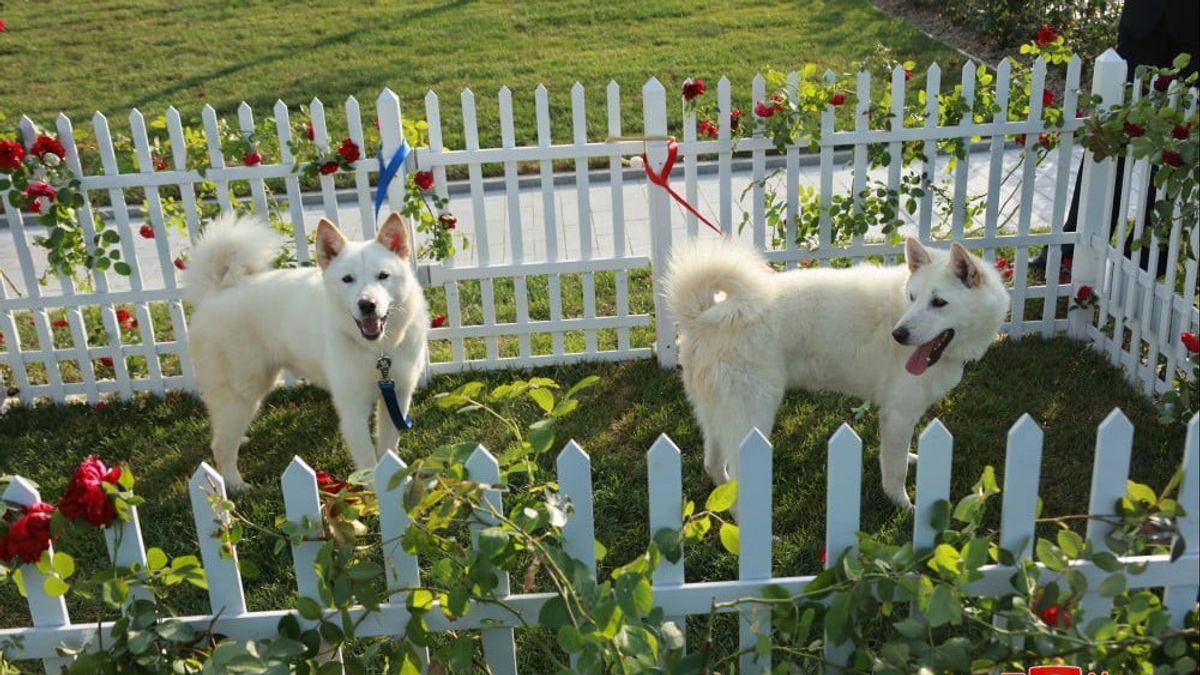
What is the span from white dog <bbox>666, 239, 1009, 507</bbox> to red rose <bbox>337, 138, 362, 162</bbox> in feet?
6.80

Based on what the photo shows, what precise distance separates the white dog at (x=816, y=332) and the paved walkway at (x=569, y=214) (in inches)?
125

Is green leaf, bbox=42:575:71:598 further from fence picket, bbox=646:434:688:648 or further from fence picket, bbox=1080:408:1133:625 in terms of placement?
fence picket, bbox=1080:408:1133:625

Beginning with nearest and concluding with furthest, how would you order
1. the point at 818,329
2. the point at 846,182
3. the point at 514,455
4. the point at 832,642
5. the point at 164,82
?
the point at 832,642, the point at 514,455, the point at 818,329, the point at 846,182, the point at 164,82

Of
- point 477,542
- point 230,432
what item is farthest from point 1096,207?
point 230,432

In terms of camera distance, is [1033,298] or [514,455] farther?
[1033,298]

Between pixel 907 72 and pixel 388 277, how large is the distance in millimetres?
3114

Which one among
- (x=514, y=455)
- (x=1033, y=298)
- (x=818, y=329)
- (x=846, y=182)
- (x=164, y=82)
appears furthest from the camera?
(x=164, y=82)

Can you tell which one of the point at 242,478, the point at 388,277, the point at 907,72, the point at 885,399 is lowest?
the point at 242,478

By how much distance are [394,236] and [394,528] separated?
1.70 metres

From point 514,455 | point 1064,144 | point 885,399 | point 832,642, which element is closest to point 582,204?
point 885,399

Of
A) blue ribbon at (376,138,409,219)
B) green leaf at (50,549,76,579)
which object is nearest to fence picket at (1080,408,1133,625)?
green leaf at (50,549,76,579)

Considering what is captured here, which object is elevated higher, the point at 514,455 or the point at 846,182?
the point at 514,455

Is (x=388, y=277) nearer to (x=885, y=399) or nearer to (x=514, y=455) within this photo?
(x=514, y=455)

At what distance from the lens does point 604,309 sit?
635 centimetres
